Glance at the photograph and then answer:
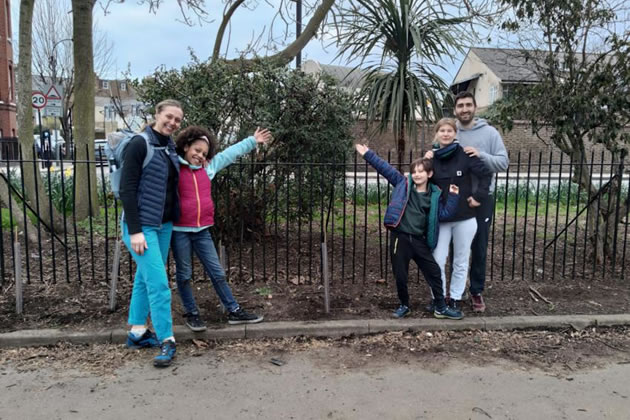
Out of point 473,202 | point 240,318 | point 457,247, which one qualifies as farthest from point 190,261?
point 473,202

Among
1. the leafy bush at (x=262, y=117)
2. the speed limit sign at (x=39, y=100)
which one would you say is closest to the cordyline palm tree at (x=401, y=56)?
the leafy bush at (x=262, y=117)

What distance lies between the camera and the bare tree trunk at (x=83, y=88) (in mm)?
6957

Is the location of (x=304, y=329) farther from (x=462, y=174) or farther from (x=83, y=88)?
(x=83, y=88)

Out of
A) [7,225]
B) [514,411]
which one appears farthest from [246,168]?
[7,225]

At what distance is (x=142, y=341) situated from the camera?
149 inches

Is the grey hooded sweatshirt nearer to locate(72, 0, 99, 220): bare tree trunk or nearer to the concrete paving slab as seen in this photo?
the concrete paving slab

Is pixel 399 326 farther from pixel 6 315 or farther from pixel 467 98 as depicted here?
pixel 6 315

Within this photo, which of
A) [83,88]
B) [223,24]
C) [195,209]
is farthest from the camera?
[223,24]

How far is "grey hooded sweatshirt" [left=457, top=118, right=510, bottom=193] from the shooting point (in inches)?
160

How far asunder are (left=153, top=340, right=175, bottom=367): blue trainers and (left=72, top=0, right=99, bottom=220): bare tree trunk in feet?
13.7

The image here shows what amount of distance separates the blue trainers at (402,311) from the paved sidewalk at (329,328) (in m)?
0.08

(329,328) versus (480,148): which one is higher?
(480,148)

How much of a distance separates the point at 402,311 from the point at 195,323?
177 centimetres

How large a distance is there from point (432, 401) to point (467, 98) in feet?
8.04
